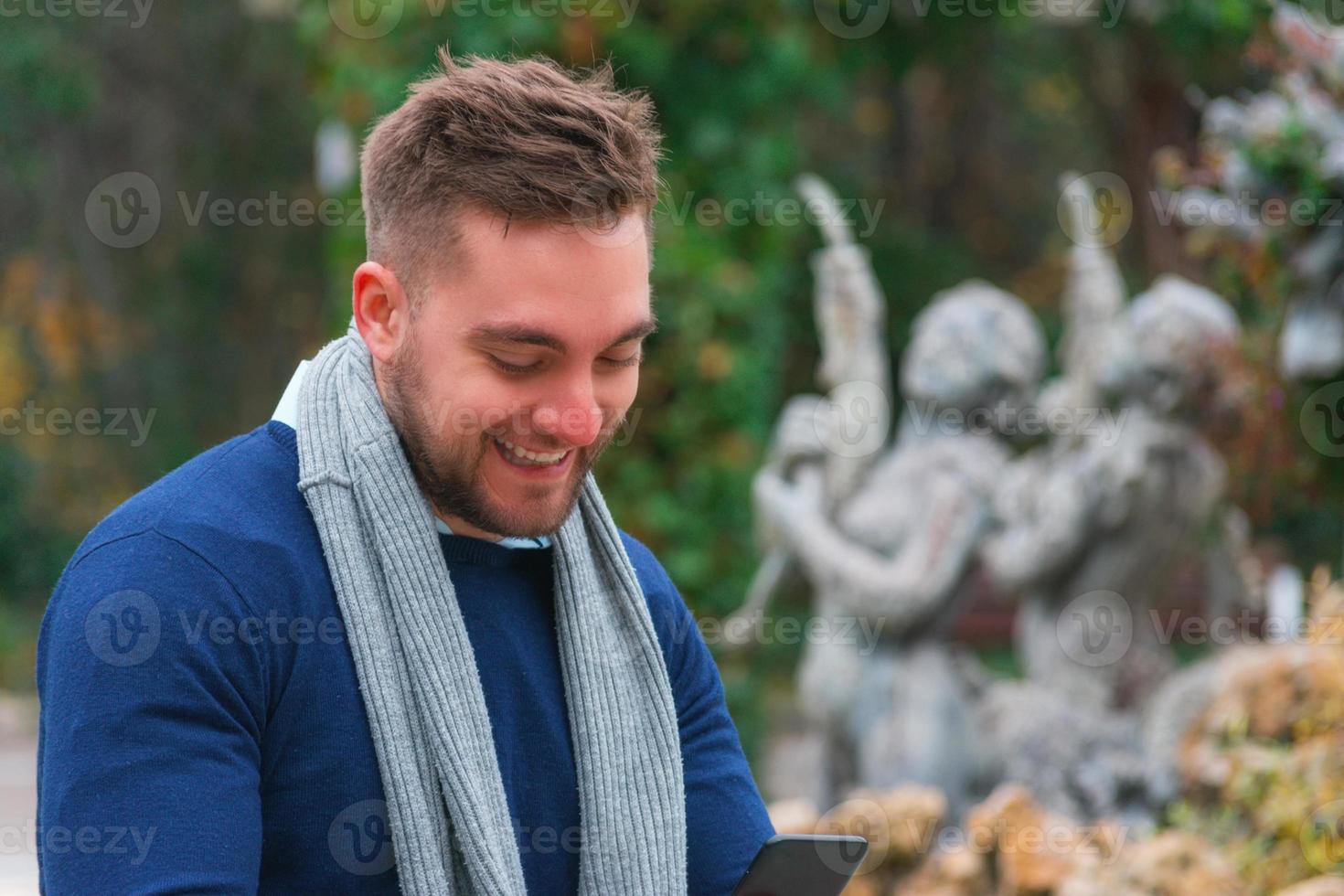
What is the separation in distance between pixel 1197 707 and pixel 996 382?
3.50 feet

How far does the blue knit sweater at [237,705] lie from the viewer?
144cm

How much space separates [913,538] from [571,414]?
336 centimetres

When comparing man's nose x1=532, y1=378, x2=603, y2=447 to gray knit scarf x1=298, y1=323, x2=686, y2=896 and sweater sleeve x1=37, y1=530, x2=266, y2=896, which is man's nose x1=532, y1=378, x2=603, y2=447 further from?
sweater sleeve x1=37, y1=530, x2=266, y2=896

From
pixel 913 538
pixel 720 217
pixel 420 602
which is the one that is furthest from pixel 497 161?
pixel 720 217

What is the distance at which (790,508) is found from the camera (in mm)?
5051

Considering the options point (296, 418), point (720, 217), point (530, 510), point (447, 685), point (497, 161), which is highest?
point (720, 217)

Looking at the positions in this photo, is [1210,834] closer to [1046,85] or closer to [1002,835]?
[1002,835]

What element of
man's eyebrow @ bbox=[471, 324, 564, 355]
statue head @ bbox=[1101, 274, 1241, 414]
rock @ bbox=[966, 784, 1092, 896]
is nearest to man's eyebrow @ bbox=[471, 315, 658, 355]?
man's eyebrow @ bbox=[471, 324, 564, 355]

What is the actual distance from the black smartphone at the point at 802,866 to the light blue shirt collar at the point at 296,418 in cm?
41

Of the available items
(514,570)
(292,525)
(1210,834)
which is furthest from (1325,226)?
(292,525)

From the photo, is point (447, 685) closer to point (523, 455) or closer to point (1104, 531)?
point (523, 455)

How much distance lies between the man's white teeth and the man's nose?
0.03 m

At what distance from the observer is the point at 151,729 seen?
1451 millimetres

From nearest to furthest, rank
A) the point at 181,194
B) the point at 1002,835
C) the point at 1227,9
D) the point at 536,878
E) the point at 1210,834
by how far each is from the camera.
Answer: the point at 536,878
the point at 1002,835
the point at 1210,834
the point at 1227,9
the point at 181,194
